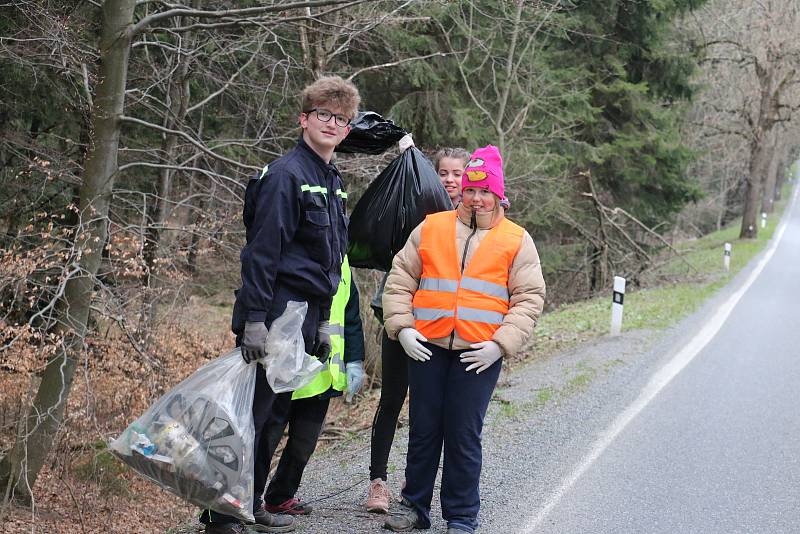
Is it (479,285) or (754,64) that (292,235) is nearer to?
(479,285)

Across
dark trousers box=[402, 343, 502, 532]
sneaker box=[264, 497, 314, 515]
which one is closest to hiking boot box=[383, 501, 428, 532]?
dark trousers box=[402, 343, 502, 532]

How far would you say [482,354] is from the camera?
382cm

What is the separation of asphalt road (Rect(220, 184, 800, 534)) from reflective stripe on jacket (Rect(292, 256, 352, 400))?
29.3 inches

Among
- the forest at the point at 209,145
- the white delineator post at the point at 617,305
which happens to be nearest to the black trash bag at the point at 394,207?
the forest at the point at 209,145

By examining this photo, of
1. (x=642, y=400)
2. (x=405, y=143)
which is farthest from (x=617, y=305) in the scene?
Answer: (x=405, y=143)

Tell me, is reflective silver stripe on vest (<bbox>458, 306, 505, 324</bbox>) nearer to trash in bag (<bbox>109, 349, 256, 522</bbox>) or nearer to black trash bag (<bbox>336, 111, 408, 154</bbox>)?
trash in bag (<bbox>109, 349, 256, 522</bbox>)

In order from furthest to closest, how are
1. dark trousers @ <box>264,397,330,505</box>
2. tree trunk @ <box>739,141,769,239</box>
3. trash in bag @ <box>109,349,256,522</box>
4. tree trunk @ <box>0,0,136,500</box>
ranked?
1. tree trunk @ <box>739,141,769,239</box>
2. tree trunk @ <box>0,0,136,500</box>
3. dark trousers @ <box>264,397,330,505</box>
4. trash in bag @ <box>109,349,256,522</box>

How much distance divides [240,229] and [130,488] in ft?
11.2

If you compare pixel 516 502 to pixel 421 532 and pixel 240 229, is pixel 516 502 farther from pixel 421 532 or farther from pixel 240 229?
pixel 240 229

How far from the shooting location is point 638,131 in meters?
20.9

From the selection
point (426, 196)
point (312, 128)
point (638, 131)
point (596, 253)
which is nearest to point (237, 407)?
point (312, 128)

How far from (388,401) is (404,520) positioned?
0.65 m

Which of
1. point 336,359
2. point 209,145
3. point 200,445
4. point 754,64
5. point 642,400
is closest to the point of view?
point 200,445

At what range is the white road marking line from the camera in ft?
15.6
